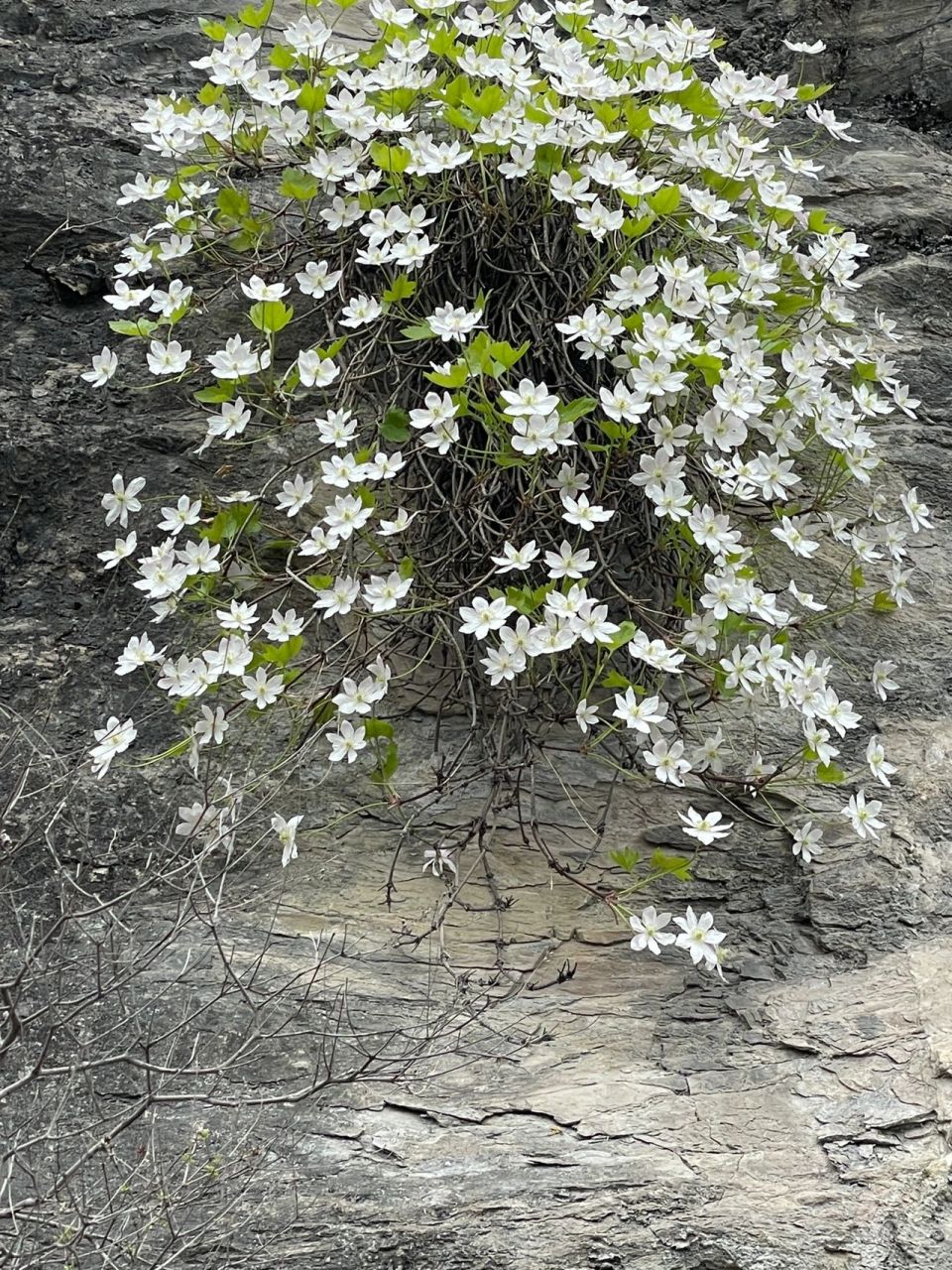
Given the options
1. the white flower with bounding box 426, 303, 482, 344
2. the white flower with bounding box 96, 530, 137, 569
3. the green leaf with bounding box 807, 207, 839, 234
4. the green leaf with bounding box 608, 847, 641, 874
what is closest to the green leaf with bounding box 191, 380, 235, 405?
the white flower with bounding box 96, 530, 137, 569

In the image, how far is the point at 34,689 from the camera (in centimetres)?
209

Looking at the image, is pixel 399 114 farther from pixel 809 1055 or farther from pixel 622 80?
pixel 809 1055

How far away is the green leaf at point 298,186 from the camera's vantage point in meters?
2.16

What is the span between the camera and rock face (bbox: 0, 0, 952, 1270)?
166cm

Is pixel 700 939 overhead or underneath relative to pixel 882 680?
underneath

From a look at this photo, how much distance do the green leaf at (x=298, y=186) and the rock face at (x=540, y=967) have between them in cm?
41

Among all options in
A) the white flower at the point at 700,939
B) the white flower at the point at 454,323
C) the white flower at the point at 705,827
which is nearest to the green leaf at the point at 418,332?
the white flower at the point at 454,323

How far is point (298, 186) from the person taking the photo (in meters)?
2.16

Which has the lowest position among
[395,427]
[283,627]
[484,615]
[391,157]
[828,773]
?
[828,773]

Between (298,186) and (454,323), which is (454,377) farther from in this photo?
(298,186)

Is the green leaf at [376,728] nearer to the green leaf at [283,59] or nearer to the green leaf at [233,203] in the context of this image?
the green leaf at [233,203]

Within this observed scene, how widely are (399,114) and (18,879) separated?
4.36ft

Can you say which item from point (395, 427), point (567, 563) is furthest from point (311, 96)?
point (567, 563)

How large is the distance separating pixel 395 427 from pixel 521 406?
263 millimetres
